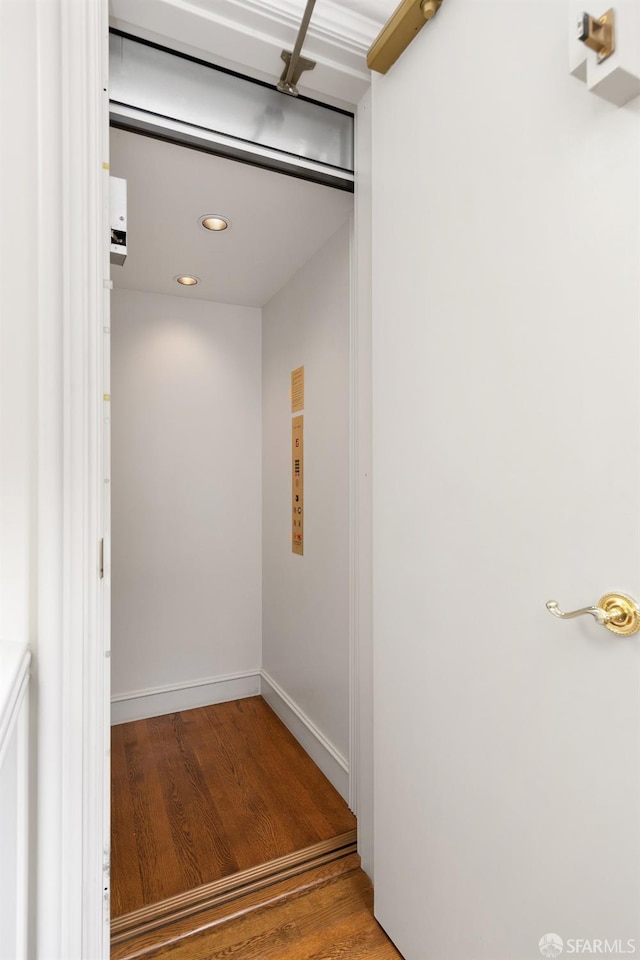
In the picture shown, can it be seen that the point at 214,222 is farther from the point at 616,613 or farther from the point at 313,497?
the point at 616,613

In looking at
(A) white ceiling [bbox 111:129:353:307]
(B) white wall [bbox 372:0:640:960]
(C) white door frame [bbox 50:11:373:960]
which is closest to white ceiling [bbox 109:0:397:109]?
(B) white wall [bbox 372:0:640:960]

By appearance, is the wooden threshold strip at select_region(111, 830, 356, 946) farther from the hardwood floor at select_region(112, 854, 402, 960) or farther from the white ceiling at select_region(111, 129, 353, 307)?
the white ceiling at select_region(111, 129, 353, 307)

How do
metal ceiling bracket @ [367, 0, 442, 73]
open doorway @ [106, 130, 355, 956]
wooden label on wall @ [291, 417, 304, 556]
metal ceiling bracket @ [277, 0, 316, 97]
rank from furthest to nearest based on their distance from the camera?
wooden label on wall @ [291, 417, 304, 556] → open doorway @ [106, 130, 355, 956] → metal ceiling bracket @ [277, 0, 316, 97] → metal ceiling bracket @ [367, 0, 442, 73]

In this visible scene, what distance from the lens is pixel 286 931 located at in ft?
4.53

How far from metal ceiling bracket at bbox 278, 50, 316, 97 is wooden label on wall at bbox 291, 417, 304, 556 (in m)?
1.26

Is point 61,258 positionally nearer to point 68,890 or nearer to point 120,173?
point 120,173

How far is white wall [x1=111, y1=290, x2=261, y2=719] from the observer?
2.61m

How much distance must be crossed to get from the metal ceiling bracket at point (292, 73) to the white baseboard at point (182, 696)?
2663mm

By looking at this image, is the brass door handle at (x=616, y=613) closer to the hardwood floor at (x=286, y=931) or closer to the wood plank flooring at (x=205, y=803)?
the hardwood floor at (x=286, y=931)

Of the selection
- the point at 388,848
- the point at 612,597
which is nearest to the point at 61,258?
the point at 612,597

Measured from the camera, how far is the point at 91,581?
0.98 m

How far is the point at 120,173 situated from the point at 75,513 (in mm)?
1291

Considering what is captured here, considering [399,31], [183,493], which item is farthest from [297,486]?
[399,31]

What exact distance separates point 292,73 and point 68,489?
134cm
